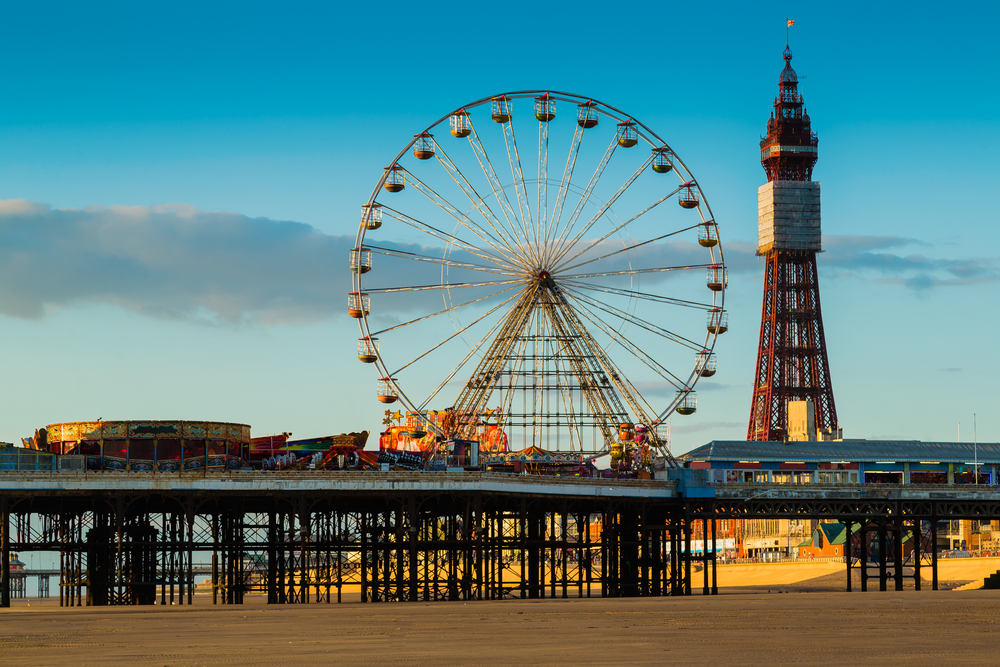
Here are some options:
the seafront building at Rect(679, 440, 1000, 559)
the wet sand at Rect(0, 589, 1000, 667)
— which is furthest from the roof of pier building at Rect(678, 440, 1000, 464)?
the wet sand at Rect(0, 589, 1000, 667)

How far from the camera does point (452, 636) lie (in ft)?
107

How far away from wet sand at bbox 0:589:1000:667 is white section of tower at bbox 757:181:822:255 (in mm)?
130753

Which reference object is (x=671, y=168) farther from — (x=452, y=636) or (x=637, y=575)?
(x=452, y=636)

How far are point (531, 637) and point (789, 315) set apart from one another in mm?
148020

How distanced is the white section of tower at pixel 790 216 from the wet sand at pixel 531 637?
5148 inches

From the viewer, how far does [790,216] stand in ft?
575

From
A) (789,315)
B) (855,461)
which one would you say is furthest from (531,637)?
(789,315)

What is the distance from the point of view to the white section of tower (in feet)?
573

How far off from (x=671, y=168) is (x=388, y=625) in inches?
1905

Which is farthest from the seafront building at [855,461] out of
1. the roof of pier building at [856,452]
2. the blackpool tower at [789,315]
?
the blackpool tower at [789,315]

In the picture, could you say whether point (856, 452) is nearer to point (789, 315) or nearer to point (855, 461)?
point (855, 461)

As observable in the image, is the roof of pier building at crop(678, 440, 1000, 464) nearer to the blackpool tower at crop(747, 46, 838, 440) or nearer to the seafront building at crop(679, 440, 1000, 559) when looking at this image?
the seafront building at crop(679, 440, 1000, 559)

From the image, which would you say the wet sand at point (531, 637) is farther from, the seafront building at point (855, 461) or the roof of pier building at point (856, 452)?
the roof of pier building at point (856, 452)

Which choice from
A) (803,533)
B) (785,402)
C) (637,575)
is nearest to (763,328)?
(785,402)
